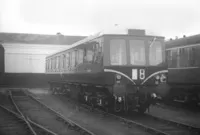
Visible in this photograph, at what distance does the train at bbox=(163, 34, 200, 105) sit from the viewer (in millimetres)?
13195

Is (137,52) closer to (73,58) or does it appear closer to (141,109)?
(141,109)

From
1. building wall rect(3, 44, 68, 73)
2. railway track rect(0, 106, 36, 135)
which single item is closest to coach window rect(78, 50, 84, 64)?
railway track rect(0, 106, 36, 135)

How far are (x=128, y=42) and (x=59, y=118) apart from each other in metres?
3.90

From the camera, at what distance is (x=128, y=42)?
10.3 meters

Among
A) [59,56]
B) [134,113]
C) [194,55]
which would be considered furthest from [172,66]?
[59,56]

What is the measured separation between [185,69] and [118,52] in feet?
17.0

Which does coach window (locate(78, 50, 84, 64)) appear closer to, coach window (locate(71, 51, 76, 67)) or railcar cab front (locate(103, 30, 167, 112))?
coach window (locate(71, 51, 76, 67))

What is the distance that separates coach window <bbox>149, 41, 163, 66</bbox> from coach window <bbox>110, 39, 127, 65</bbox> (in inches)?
41.2

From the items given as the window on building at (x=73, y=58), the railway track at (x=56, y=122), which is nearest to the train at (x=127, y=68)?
the railway track at (x=56, y=122)

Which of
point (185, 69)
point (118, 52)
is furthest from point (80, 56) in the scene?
point (185, 69)

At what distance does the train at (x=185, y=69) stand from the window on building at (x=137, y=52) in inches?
144

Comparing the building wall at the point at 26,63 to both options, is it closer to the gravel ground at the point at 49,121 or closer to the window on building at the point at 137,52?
the gravel ground at the point at 49,121

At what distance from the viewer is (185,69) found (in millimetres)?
13922

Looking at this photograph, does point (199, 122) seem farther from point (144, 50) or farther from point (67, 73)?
point (67, 73)
